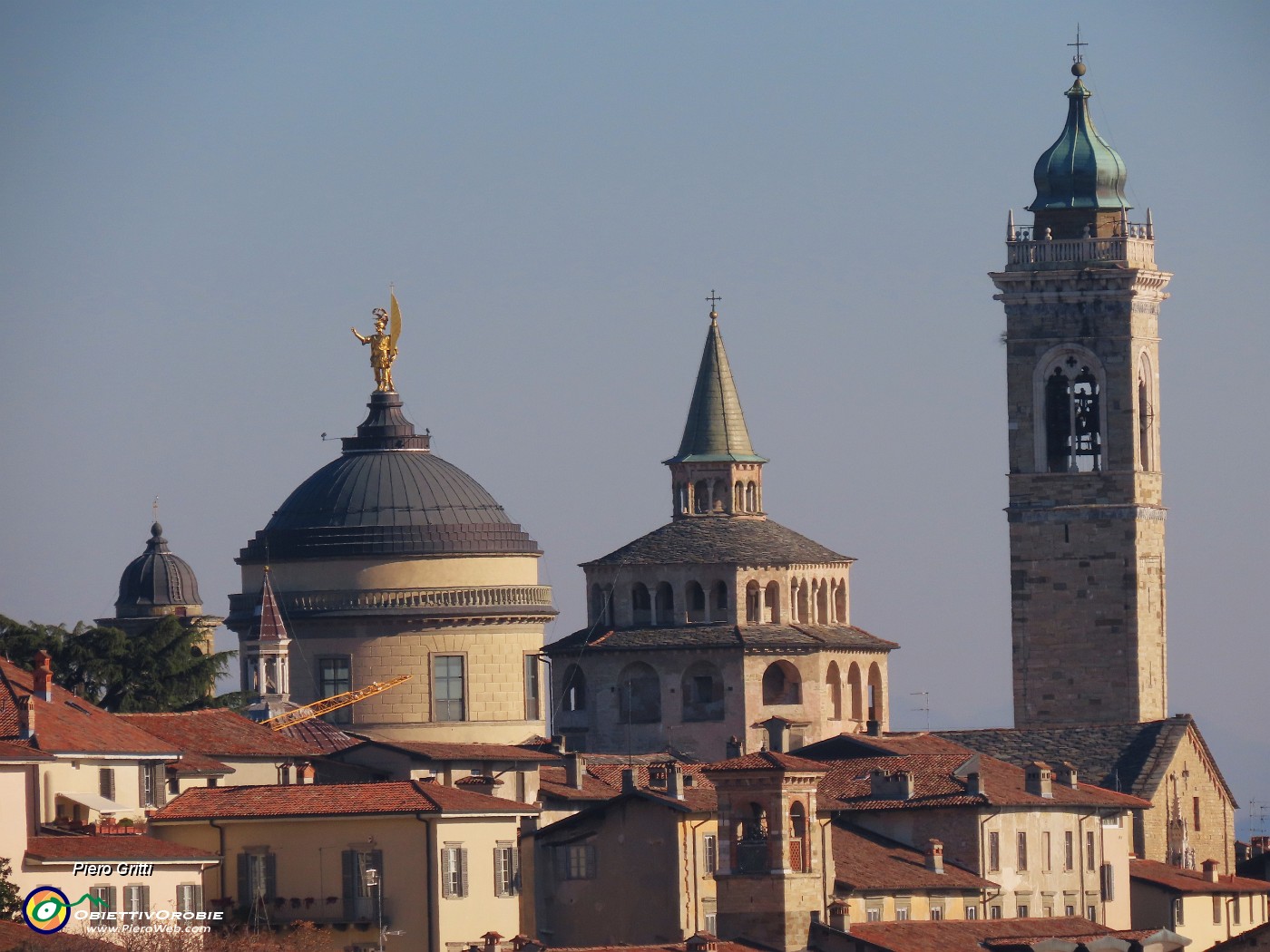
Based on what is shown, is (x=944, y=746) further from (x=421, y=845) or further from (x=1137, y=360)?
(x=421, y=845)

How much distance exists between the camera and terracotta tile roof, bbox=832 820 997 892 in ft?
334

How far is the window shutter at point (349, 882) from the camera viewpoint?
9131 centimetres

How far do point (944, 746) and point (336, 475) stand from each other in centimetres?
2851

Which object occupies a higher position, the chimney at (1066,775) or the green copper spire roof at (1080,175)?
the green copper spire roof at (1080,175)

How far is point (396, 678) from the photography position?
143875mm

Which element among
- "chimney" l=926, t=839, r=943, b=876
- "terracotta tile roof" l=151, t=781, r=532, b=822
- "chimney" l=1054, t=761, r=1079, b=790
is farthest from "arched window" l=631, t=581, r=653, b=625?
"terracotta tile roof" l=151, t=781, r=532, b=822

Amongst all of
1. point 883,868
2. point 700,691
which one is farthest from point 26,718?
point 700,691

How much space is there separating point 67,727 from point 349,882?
6.17m

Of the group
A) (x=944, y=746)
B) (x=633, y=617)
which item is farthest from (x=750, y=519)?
(x=944, y=746)

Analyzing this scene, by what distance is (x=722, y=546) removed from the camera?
14712 centimetres

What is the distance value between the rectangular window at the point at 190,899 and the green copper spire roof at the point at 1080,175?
63366 mm

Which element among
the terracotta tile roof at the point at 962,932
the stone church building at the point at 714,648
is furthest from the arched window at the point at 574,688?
the terracotta tile roof at the point at 962,932

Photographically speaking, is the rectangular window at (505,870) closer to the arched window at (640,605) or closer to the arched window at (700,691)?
the arched window at (700,691)

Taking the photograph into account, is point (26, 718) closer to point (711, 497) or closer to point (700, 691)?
point (700, 691)
